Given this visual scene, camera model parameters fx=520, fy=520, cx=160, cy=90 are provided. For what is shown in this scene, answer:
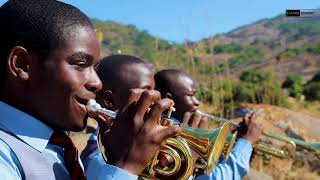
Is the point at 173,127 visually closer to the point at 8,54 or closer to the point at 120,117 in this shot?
the point at 120,117

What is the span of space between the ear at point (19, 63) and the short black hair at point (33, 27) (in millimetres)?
21

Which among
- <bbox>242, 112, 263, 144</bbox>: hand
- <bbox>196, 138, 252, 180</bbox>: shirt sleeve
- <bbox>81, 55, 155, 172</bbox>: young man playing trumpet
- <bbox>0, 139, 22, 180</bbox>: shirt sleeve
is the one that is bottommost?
<bbox>196, 138, 252, 180</bbox>: shirt sleeve

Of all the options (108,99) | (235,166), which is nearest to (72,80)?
(108,99)

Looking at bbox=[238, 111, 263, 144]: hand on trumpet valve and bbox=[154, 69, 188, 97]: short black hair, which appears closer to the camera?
bbox=[238, 111, 263, 144]: hand on trumpet valve

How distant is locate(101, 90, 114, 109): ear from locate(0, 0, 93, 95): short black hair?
126 centimetres

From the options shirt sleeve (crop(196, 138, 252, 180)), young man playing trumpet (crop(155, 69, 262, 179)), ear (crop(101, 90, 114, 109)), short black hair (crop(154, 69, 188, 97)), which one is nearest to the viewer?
ear (crop(101, 90, 114, 109))

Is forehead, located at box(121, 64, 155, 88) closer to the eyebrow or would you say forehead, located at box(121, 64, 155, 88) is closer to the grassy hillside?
the eyebrow

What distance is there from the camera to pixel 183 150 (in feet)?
6.58

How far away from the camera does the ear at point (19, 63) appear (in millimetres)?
1610

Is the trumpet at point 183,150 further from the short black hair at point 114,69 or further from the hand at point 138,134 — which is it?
the short black hair at point 114,69

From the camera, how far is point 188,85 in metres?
4.15

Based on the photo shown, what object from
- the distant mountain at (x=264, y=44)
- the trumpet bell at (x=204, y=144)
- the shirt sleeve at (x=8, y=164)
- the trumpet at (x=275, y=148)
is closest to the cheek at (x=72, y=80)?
the shirt sleeve at (x=8, y=164)

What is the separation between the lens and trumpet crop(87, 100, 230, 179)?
179cm

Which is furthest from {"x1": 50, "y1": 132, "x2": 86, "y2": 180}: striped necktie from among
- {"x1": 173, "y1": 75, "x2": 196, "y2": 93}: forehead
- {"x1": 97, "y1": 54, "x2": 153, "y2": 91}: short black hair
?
{"x1": 173, "y1": 75, "x2": 196, "y2": 93}: forehead
